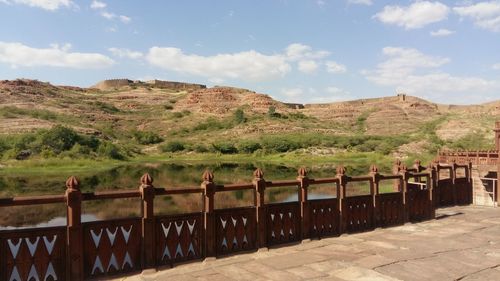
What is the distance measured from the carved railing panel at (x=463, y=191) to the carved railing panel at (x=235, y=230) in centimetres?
1119

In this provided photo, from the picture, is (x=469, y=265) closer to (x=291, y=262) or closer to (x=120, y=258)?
(x=291, y=262)

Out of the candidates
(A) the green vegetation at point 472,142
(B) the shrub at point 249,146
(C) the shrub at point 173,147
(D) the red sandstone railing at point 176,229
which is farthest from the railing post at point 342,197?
(C) the shrub at point 173,147

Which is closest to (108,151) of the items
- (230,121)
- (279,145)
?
(279,145)

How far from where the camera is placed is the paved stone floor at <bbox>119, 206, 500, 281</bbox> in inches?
258

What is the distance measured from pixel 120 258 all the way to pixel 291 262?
2734mm

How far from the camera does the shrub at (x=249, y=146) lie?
246 feet

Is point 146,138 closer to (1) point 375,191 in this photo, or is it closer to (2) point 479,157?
(2) point 479,157

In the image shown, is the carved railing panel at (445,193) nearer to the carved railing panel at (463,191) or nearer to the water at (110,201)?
the carved railing panel at (463,191)

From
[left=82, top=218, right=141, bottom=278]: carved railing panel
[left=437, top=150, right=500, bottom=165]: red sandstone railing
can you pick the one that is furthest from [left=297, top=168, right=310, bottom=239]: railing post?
[left=437, top=150, right=500, bottom=165]: red sandstone railing

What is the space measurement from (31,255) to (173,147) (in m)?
69.6

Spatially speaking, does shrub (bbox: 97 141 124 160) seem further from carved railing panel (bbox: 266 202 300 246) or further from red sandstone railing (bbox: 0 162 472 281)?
carved railing panel (bbox: 266 202 300 246)

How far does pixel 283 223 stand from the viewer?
866 cm

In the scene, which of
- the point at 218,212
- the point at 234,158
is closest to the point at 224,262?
the point at 218,212

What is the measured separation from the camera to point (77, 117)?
86312 mm
